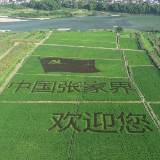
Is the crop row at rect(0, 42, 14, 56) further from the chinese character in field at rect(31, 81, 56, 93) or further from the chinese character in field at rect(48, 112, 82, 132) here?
the chinese character in field at rect(48, 112, 82, 132)

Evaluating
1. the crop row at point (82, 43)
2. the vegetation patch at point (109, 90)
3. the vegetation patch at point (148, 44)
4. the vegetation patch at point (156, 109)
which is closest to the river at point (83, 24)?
the crop row at point (82, 43)

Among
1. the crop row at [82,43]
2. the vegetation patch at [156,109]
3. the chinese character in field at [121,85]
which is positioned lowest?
the crop row at [82,43]

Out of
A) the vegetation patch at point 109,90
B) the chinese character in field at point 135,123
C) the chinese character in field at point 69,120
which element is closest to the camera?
the chinese character in field at point 135,123

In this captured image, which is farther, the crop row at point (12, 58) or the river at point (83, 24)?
the river at point (83, 24)

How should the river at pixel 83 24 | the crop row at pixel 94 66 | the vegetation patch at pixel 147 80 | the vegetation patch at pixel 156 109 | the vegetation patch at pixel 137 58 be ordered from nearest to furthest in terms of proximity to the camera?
the vegetation patch at pixel 156 109, the vegetation patch at pixel 147 80, the crop row at pixel 94 66, the vegetation patch at pixel 137 58, the river at pixel 83 24

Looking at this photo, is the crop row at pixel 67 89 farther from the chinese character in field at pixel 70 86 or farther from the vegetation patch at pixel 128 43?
the vegetation patch at pixel 128 43

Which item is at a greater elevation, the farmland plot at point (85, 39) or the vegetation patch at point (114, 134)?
the vegetation patch at point (114, 134)

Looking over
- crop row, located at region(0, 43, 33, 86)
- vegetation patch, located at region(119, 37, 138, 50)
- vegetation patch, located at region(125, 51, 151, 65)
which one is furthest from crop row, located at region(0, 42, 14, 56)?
vegetation patch, located at region(125, 51, 151, 65)

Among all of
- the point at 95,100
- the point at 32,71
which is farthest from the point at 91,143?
the point at 32,71
